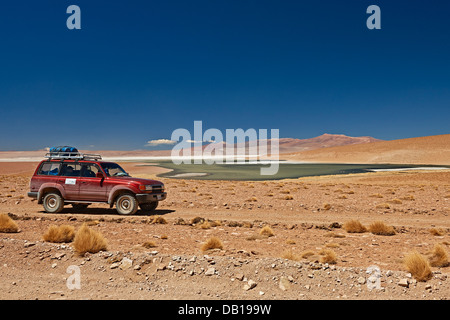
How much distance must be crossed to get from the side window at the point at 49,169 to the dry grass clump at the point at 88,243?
7607 mm

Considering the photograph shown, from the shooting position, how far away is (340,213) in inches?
671

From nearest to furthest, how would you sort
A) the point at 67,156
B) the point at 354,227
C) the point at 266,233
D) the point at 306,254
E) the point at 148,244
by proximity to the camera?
the point at 306,254, the point at 148,244, the point at 266,233, the point at 354,227, the point at 67,156

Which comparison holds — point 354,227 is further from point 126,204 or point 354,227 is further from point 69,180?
point 69,180

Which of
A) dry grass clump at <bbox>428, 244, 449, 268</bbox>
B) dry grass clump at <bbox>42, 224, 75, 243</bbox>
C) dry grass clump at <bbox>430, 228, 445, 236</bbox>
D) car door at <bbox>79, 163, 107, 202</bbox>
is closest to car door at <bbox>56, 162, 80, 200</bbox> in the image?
car door at <bbox>79, 163, 107, 202</bbox>

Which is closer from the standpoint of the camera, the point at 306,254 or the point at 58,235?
the point at 306,254

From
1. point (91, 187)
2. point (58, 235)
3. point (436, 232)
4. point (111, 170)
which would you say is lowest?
point (436, 232)

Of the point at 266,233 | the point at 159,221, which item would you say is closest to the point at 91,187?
the point at 159,221

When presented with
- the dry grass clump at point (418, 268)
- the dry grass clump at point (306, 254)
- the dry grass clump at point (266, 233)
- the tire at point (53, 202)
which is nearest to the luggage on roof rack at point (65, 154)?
the tire at point (53, 202)

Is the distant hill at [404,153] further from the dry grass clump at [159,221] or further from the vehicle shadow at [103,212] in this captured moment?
the dry grass clump at [159,221]

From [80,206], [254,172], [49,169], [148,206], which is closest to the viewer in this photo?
[49,169]

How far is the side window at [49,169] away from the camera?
15261 millimetres

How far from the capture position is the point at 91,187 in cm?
1461

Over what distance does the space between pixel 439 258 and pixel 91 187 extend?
12.8 meters

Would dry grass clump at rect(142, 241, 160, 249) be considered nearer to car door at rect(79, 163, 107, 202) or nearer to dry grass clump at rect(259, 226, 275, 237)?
dry grass clump at rect(259, 226, 275, 237)
